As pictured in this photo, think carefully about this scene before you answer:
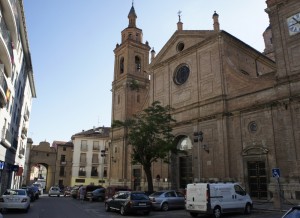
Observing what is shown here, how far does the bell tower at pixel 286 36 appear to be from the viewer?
69.6 feet

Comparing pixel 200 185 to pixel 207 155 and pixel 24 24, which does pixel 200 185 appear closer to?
pixel 207 155

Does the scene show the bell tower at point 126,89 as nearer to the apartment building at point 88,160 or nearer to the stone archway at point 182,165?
the stone archway at point 182,165

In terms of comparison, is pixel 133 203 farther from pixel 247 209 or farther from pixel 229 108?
pixel 229 108

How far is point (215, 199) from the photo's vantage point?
1470 cm

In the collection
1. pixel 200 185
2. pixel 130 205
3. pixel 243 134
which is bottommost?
pixel 130 205

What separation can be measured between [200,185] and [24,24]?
20.4 metres

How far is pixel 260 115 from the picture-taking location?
2277 cm

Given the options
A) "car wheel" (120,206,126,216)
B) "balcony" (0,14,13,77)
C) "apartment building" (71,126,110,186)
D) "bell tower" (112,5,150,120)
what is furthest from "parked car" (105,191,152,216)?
"apartment building" (71,126,110,186)

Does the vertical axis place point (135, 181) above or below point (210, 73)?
below

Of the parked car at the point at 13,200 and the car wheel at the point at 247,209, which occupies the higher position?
the parked car at the point at 13,200

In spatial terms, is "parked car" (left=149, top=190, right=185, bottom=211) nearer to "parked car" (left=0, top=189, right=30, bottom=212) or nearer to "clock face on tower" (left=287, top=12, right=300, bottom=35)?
"parked car" (left=0, top=189, right=30, bottom=212)

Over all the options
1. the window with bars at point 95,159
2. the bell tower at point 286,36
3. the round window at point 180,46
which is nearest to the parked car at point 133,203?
the bell tower at point 286,36

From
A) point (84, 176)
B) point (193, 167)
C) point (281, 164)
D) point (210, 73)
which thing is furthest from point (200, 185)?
point (84, 176)

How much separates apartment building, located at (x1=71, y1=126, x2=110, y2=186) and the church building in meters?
22.3
